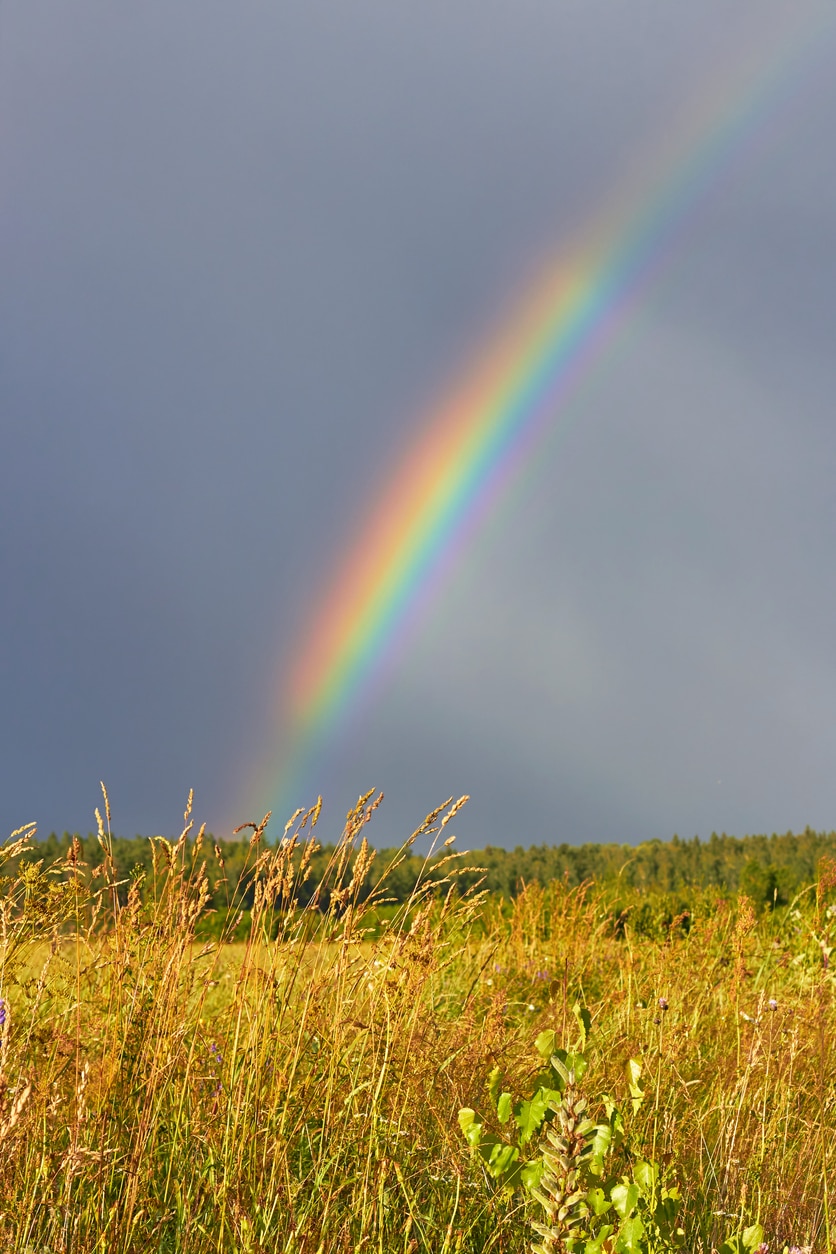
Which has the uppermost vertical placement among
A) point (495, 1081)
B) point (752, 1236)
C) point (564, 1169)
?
point (495, 1081)

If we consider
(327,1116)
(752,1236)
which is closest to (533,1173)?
(752,1236)

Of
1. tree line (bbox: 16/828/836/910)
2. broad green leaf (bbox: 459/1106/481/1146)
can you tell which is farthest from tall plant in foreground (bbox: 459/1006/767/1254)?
tree line (bbox: 16/828/836/910)

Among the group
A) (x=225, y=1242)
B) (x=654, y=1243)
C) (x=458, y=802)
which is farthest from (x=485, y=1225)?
(x=458, y=802)

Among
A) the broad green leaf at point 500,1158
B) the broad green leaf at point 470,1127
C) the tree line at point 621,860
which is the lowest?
the broad green leaf at point 500,1158

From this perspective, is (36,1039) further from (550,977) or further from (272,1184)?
(550,977)

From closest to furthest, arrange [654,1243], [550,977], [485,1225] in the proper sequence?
1. [654,1243]
2. [485,1225]
3. [550,977]

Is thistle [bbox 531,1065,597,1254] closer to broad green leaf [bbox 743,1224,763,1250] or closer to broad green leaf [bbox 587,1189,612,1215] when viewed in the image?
broad green leaf [bbox 587,1189,612,1215]

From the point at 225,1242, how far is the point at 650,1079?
2.18 meters

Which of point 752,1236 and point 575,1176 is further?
point 752,1236

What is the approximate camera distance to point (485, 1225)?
2592 millimetres

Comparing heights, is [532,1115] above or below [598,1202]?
above

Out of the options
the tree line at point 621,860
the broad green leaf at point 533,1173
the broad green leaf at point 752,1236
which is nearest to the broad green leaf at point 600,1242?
the broad green leaf at point 533,1173

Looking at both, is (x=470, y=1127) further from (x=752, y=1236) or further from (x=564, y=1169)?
(x=752, y=1236)

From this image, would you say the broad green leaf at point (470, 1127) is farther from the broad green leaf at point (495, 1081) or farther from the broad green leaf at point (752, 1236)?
the broad green leaf at point (752, 1236)
